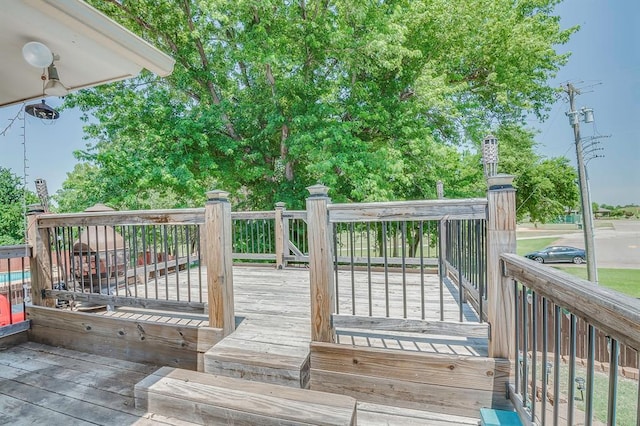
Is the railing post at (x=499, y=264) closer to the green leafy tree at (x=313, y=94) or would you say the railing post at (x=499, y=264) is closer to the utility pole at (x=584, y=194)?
the green leafy tree at (x=313, y=94)

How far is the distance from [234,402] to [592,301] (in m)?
1.75

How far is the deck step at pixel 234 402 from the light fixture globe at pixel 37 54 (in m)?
2.17

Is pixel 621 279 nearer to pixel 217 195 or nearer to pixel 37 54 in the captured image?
pixel 217 195

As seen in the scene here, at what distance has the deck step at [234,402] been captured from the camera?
163 centimetres

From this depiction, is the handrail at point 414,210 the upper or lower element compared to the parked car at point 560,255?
upper

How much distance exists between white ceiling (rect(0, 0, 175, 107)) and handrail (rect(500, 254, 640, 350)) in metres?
2.39

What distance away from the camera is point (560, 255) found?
16.7m

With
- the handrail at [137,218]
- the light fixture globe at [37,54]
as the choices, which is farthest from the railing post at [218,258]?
the light fixture globe at [37,54]

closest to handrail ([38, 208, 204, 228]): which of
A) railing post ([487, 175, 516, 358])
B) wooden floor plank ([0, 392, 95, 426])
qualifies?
wooden floor plank ([0, 392, 95, 426])

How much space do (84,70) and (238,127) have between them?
662 cm

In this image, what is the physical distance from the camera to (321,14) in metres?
7.41

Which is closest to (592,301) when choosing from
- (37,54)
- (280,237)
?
(37,54)

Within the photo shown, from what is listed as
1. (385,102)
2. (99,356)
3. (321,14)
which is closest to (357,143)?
(385,102)

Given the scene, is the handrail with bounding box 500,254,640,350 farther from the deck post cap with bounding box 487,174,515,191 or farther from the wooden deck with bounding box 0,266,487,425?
the wooden deck with bounding box 0,266,487,425
